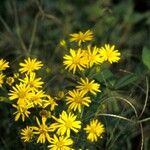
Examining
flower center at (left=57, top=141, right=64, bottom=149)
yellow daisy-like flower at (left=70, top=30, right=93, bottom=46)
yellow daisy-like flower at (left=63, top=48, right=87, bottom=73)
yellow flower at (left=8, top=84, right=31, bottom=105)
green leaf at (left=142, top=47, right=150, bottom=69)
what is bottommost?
flower center at (left=57, top=141, right=64, bottom=149)

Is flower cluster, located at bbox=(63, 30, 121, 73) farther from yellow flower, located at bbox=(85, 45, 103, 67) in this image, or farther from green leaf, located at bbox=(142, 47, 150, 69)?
green leaf, located at bbox=(142, 47, 150, 69)

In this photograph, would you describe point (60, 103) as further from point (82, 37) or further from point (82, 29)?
point (82, 29)

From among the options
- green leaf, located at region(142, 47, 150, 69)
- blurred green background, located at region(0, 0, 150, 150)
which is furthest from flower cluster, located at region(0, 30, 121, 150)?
green leaf, located at region(142, 47, 150, 69)

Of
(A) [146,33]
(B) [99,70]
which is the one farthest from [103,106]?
(A) [146,33]

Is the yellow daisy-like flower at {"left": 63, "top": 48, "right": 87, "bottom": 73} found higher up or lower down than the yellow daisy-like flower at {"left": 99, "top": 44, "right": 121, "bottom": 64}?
lower down

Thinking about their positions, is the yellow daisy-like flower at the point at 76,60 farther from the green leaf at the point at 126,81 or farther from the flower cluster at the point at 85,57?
the green leaf at the point at 126,81

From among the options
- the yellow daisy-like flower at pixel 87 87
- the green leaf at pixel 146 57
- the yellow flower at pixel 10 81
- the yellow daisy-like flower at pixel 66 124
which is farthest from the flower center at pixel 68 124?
the green leaf at pixel 146 57

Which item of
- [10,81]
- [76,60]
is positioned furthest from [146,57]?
[10,81]
